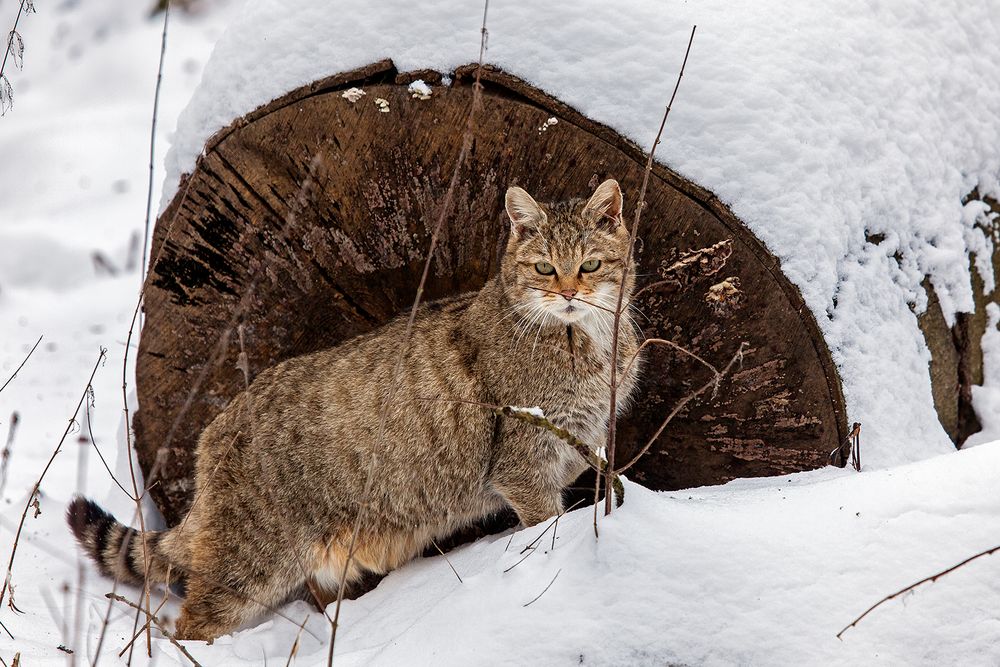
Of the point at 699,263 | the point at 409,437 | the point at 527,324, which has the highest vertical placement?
the point at 699,263

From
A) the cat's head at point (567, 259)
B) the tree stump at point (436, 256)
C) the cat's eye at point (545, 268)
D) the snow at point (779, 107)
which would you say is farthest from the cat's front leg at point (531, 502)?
the snow at point (779, 107)

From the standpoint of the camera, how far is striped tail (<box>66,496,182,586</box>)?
3670 millimetres

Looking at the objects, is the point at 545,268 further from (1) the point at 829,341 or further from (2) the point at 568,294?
(1) the point at 829,341

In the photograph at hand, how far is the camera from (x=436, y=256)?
3.71m

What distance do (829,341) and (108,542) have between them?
2.94 metres

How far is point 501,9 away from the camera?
346 cm

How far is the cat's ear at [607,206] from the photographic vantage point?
321 centimetres

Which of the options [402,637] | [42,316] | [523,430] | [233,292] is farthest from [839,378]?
[42,316]

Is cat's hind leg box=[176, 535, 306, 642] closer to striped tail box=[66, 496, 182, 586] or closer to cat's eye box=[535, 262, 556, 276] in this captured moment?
striped tail box=[66, 496, 182, 586]

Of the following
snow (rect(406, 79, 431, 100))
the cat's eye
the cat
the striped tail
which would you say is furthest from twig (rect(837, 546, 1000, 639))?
the striped tail

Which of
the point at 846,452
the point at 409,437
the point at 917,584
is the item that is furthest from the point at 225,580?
the point at 917,584

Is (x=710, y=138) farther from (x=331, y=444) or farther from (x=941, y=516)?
(x=331, y=444)

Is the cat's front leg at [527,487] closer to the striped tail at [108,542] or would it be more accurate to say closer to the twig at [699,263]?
the twig at [699,263]

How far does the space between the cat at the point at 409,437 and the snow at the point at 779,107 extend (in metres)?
0.51
